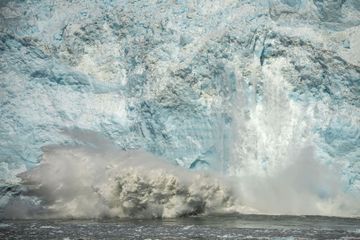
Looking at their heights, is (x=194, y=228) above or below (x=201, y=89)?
below

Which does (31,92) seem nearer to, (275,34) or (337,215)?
(275,34)

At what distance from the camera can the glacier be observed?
2278cm

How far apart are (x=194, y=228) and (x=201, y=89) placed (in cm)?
639

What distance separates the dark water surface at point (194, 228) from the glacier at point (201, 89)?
1340 mm

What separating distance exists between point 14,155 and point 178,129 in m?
5.95

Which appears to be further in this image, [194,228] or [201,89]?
[201,89]

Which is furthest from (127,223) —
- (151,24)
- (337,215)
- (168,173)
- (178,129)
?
(151,24)

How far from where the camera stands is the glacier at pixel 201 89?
74.7ft

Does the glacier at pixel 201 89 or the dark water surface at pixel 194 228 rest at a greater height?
the glacier at pixel 201 89

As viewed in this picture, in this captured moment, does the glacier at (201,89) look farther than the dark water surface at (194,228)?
Yes

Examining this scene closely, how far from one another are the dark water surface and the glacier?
134 centimetres

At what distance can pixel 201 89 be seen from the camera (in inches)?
969

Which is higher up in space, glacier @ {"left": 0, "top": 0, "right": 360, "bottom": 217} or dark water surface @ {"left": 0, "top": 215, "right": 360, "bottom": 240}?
glacier @ {"left": 0, "top": 0, "right": 360, "bottom": 217}

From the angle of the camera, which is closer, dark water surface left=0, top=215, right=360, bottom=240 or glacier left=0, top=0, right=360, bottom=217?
dark water surface left=0, top=215, right=360, bottom=240
